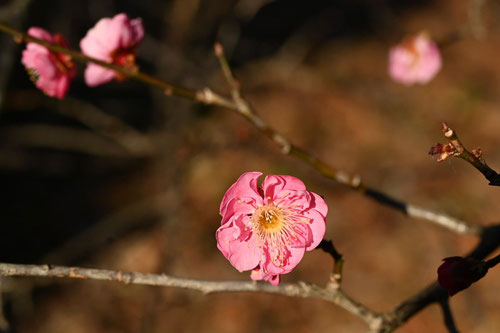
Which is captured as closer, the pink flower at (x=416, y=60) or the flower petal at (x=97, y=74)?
the flower petal at (x=97, y=74)

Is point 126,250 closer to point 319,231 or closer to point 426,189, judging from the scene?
point 426,189

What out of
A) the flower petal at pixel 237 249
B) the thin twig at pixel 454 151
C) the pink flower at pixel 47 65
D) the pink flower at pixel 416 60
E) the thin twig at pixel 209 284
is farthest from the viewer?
the pink flower at pixel 416 60

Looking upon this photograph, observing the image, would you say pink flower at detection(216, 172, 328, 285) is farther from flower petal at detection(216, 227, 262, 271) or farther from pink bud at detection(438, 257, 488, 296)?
pink bud at detection(438, 257, 488, 296)

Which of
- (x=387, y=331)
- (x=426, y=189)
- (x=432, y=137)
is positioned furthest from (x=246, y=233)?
(x=432, y=137)

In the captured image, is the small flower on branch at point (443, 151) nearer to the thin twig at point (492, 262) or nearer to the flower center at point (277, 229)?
the thin twig at point (492, 262)

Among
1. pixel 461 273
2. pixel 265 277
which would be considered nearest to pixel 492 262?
pixel 461 273

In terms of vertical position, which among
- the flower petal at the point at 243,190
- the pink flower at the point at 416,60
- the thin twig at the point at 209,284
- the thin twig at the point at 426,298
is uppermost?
the pink flower at the point at 416,60

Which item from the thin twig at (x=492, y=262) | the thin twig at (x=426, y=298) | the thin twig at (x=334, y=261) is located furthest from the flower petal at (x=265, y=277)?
the thin twig at (x=492, y=262)

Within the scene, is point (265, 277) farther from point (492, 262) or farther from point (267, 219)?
point (492, 262)
